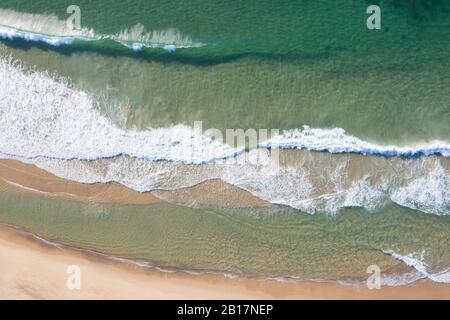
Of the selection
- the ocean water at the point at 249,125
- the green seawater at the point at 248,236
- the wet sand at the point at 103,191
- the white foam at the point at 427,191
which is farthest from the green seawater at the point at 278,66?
the green seawater at the point at 248,236

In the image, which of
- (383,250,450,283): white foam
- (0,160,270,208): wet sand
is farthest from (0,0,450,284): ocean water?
(0,160,270,208): wet sand

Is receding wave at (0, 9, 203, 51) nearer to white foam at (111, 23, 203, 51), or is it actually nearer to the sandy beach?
white foam at (111, 23, 203, 51)

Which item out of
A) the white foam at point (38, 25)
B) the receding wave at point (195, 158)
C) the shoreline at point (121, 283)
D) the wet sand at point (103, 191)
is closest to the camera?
the shoreline at point (121, 283)

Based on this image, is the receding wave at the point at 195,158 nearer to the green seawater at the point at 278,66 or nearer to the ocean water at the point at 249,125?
the ocean water at the point at 249,125

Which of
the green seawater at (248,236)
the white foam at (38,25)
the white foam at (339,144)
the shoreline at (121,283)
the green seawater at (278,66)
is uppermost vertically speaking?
the white foam at (38,25)
